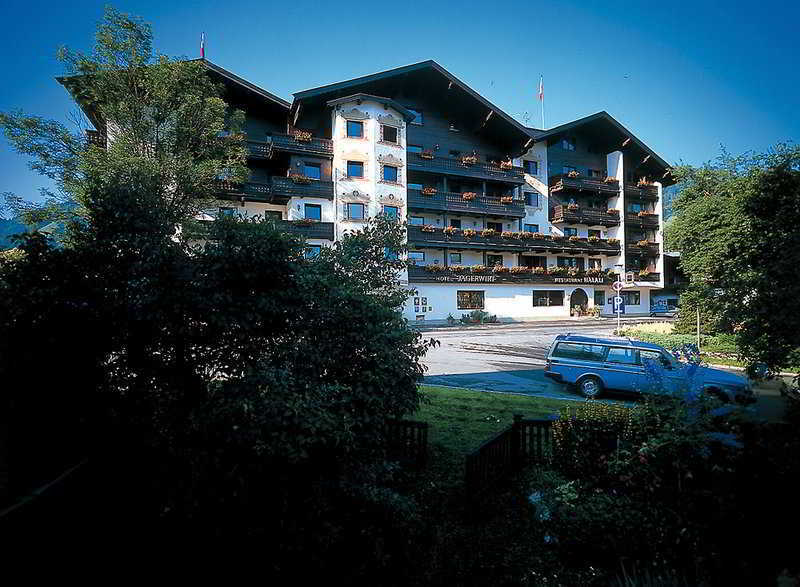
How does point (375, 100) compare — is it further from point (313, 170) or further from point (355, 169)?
point (313, 170)

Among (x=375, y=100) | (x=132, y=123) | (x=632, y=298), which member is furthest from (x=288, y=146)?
(x=632, y=298)

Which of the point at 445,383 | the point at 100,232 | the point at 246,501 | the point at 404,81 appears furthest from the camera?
the point at 404,81

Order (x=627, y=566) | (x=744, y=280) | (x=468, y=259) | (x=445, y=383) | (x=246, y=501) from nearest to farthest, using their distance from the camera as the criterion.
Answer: (x=246, y=501) → (x=627, y=566) → (x=744, y=280) → (x=445, y=383) → (x=468, y=259)

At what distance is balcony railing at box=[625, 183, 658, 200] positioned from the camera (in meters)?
45.7

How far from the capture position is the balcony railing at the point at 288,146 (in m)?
30.5

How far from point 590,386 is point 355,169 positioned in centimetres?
2778

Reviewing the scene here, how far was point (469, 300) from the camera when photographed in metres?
38.6

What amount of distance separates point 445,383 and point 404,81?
33.4 meters

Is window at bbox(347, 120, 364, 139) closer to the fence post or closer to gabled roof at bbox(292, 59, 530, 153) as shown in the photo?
gabled roof at bbox(292, 59, 530, 153)

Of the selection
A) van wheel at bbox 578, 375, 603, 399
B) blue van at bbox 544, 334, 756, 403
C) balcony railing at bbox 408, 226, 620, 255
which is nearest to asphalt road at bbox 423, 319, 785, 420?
van wheel at bbox 578, 375, 603, 399

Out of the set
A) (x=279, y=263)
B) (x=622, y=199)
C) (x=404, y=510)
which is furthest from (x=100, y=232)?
(x=622, y=199)

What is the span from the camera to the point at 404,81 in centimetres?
3625

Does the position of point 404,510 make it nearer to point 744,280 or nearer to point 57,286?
point 57,286

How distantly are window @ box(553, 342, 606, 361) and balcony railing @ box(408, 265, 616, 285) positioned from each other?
67.9 feet
